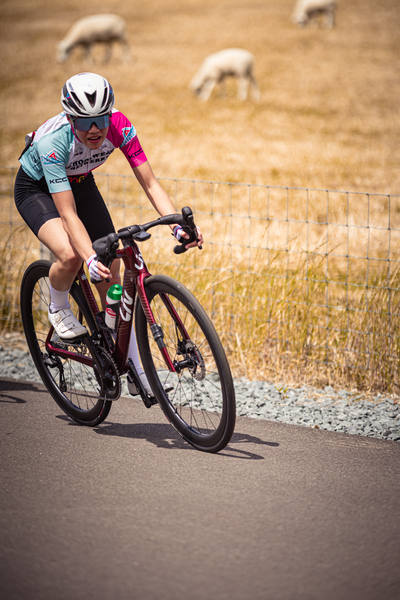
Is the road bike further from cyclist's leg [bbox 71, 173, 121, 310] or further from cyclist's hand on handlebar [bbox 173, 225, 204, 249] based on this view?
cyclist's leg [bbox 71, 173, 121, 310]

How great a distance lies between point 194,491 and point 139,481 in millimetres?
323

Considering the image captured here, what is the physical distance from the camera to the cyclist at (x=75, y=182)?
381 cm

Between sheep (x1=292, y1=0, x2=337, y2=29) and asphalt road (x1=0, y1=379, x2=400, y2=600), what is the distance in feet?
128

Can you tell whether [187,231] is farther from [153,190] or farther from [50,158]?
[50,158]

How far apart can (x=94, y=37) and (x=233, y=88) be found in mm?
9729

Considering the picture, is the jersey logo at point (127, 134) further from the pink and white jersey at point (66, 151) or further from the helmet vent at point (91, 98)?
the helmet vent at point (91, 98)

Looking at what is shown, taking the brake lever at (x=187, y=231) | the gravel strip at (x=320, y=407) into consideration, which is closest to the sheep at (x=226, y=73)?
the gravel strip at (x=320, y=407)

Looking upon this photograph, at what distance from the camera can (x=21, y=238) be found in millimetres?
10680

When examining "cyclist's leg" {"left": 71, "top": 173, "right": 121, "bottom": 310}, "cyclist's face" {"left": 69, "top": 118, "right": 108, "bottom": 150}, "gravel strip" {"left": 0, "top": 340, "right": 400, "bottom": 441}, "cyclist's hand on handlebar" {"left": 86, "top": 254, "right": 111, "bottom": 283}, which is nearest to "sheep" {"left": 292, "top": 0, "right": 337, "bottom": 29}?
"gravel strip" {"left": 0, "top": 340, "right": 400, "bottom": 441}

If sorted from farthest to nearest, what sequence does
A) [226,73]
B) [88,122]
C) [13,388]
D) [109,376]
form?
[226,73], [13,388], [109,376], [88,122]

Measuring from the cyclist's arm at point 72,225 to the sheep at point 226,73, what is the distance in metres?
24.7

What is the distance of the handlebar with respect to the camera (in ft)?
12.2

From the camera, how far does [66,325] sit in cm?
437

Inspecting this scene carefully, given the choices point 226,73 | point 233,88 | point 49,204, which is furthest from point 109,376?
point 233,88
